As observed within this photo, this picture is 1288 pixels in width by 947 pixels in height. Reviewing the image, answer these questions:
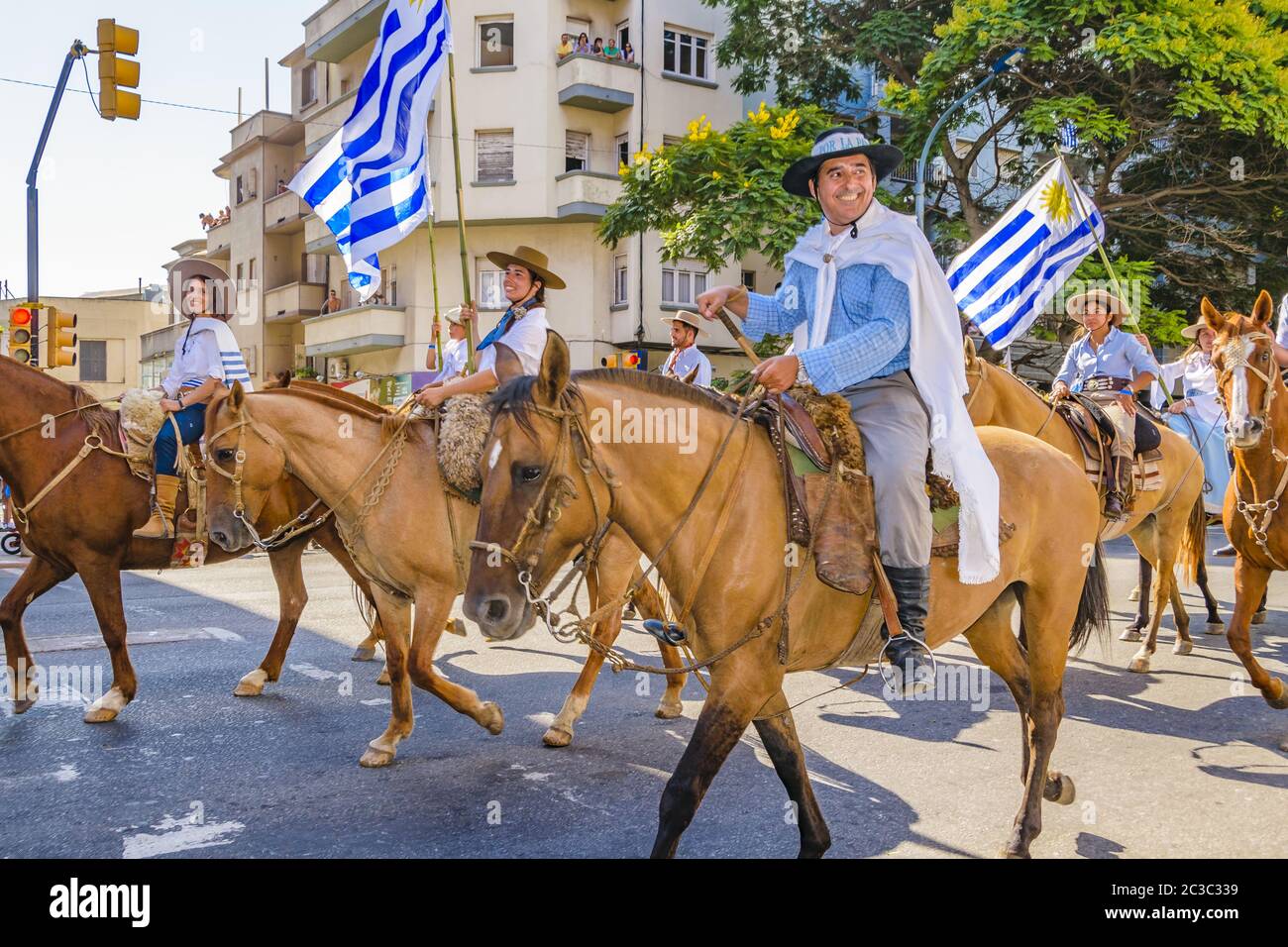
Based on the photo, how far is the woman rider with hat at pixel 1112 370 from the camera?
8.27 metres

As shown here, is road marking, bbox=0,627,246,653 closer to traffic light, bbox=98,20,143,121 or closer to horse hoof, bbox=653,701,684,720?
horse hoof, bbox=653,701,684,720

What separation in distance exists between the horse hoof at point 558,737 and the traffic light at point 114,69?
11.5 m

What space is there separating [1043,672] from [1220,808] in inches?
47.5

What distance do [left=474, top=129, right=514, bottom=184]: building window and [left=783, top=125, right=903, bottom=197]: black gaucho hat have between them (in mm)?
26903

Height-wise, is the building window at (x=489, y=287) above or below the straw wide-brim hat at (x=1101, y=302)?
above

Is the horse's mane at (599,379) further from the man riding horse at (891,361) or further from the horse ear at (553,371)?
the man riding horse at (891,361)

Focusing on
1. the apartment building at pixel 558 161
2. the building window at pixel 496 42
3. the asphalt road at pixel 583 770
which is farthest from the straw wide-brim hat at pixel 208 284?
the building window at pixel 496 42

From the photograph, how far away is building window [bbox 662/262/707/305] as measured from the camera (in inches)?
1197

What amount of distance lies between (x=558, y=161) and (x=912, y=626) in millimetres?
27785

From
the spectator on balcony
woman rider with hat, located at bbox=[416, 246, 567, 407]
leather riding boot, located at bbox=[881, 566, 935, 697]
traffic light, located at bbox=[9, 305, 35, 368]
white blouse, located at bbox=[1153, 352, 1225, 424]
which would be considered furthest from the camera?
the spectator on balcony

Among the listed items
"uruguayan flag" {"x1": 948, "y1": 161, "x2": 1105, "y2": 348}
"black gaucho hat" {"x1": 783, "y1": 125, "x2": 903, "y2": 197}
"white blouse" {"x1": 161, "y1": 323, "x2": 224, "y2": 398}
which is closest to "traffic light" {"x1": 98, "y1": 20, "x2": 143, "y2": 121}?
"white blouse" {"x1": 161, "y1": 323, "x2": 224, "y2": 398}

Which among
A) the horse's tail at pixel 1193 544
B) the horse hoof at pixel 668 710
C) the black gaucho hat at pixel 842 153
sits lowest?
the horse hoof at pixel 668 710

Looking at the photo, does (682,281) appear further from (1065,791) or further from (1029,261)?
(1065,791)

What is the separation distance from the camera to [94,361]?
179ft
